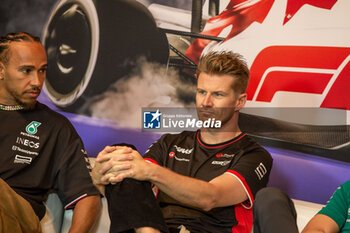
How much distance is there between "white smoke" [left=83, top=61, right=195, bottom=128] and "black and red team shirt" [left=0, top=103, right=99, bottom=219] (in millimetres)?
631

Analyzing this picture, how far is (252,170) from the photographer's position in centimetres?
193

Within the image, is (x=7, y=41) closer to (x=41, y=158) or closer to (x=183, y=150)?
(x=41, y=158)

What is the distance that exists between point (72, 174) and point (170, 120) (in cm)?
76

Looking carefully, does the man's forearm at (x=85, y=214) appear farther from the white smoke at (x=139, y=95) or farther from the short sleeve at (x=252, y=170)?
the white smoke at (x=139, y=95)

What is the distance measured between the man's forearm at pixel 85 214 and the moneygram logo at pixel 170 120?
75 cm

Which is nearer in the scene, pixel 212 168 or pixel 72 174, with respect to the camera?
pixel 212 168

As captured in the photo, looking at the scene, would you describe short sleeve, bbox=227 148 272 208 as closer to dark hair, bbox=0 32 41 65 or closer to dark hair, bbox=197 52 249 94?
dark hair, bbox=197 52 249 94

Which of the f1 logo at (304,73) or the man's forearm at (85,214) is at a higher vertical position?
the f1 logo at (304,73)

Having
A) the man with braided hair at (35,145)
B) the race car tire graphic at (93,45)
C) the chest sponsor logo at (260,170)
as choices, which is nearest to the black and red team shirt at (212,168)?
the chest sponsor logo at (260,170)

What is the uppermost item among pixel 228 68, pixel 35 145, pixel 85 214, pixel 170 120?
pixel 228 68

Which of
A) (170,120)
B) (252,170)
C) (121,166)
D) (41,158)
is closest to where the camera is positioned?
(121,166)

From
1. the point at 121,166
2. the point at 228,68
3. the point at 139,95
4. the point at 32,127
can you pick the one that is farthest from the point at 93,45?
the point at 121,166

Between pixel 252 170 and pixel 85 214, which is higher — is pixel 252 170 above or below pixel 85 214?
above

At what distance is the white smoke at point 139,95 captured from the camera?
9.04 feet
